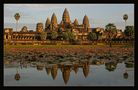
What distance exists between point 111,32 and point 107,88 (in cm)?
4723

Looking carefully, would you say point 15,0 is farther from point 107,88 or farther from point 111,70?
point 111,70

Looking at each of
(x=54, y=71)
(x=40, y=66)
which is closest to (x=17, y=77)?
(x=54, y=71)

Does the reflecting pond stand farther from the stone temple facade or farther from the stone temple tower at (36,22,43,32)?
the stone temple tower at (36,22,43,32)

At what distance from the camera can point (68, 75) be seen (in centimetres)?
1534

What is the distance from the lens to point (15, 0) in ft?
40.9

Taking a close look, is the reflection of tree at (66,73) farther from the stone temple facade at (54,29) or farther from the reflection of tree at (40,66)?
the stone temple facade at (54,29)

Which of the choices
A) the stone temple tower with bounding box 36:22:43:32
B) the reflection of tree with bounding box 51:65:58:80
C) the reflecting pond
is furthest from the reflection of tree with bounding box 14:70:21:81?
the stone temple tower with bounding box 36:22:43:32

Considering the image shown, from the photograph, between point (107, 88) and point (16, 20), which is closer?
point (107, 88)

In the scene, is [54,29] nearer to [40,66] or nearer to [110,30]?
[110,30]

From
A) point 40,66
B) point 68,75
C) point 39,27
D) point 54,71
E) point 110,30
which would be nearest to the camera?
point 68,75

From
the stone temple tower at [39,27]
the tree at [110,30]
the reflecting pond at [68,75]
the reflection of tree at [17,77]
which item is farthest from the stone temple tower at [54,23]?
the reflection of tree at [17,77]

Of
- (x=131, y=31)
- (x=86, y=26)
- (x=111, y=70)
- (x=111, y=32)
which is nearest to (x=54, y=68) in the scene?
Answer: (x=111, y=70)

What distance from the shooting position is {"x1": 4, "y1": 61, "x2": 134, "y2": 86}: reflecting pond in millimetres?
13664

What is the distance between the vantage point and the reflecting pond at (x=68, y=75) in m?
13.7
